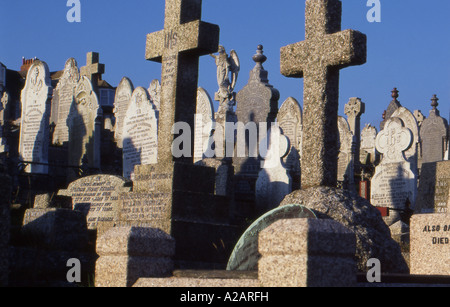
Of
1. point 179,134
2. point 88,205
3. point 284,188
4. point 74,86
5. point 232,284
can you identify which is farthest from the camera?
point 74,86

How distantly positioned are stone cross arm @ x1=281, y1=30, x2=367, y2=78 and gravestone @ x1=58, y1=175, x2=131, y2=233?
369cm

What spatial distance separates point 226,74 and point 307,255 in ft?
47.2

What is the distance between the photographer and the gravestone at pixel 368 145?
24.2 m

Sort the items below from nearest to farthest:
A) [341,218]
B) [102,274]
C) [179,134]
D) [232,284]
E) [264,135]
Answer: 1. [232,284]
2. [102,274]
3. [341,218]
4. [179,134]
5. [264,135]

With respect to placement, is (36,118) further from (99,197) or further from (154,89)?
(99,197)

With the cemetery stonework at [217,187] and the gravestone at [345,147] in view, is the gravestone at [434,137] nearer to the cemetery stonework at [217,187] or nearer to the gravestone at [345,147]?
the cemetery stonework at [217,187]

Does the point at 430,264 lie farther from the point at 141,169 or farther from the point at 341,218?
the point at 141,169

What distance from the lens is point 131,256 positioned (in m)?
5.60

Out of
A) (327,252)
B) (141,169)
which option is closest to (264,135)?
(141,169)

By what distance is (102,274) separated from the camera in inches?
228

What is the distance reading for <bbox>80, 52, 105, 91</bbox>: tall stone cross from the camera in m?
20.4

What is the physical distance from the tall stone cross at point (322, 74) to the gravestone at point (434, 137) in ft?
50.6

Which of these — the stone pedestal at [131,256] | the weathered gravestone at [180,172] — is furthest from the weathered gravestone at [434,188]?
the stone pedestal at [131,256]
